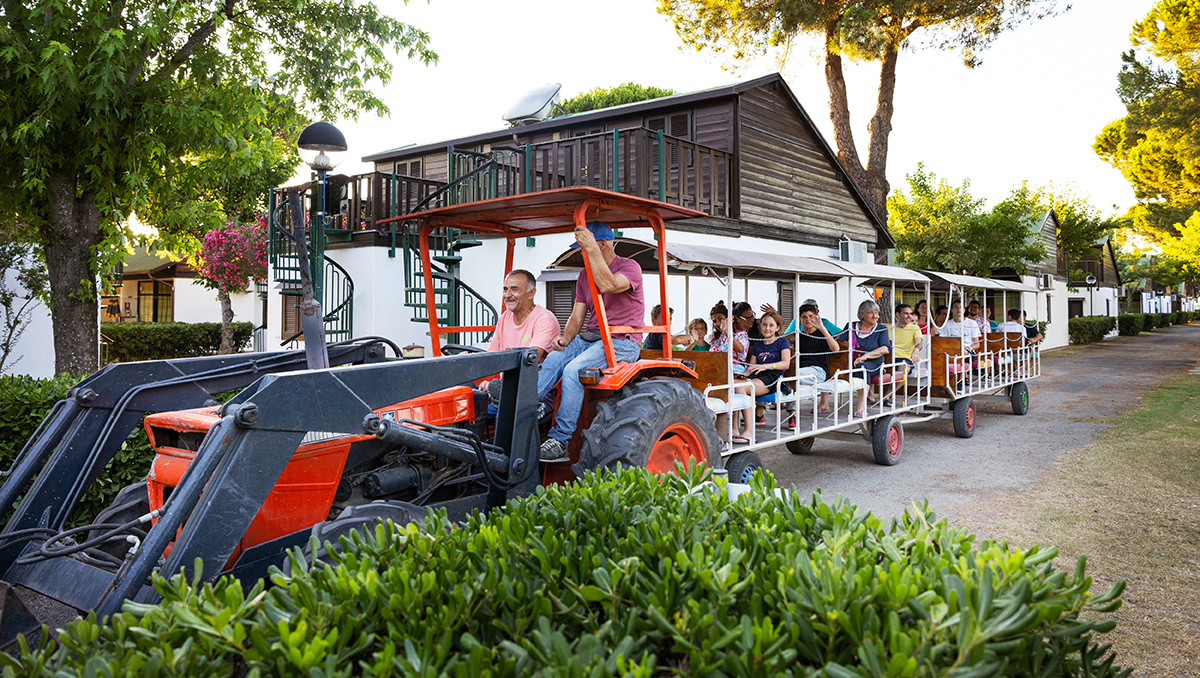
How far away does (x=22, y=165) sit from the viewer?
6.71 m

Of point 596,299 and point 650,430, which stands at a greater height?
point 596,299

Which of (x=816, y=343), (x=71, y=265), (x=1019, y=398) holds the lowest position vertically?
(x=1019, y=398)

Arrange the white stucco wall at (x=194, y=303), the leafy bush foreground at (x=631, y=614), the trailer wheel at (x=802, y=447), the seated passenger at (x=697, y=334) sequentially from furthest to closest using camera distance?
1. the white stucco wall at (x=194, y=303)
2. the trailer wheel at (x=802, y=447)
3. the seated passenger at (x=697, y=334)
4. the leafy bush foreground at (x=631, y=614)

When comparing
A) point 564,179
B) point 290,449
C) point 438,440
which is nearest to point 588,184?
point 564,179

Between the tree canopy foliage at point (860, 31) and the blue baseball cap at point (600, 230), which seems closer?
the blue baseball cap at point (600, 230)

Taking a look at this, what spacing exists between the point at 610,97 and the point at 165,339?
61.8 ft

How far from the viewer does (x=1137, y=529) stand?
5961 mm

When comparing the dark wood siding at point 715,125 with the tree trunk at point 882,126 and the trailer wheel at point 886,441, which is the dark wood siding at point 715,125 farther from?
the trailer wheel at point 886,441

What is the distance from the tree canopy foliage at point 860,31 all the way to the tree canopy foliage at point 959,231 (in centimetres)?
647

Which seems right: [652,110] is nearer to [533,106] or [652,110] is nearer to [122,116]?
[533,106]

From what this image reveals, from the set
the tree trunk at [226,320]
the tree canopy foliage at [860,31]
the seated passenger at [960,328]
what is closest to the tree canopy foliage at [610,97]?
the tree canopy foliage at [860,31]

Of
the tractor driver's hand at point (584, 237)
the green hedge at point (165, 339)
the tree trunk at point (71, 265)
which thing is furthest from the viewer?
the green hedge at point (165, 339)

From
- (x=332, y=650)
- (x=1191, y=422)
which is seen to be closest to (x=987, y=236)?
(x=1191, y=422)

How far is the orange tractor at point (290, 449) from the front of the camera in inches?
106
